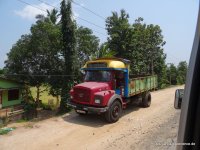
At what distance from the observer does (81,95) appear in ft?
37.0

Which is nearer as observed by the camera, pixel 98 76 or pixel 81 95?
pixel 81 95

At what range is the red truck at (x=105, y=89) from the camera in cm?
1092

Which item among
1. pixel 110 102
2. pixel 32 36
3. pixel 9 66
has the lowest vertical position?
pixel 110 102

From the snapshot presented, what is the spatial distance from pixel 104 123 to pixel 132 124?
3.98 ft

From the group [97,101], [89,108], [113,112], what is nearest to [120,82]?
[113,112]

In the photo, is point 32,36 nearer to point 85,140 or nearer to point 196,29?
point 85,140

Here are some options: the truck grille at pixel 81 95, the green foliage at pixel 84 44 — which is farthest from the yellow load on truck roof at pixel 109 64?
the green foliage at pixel 84 44

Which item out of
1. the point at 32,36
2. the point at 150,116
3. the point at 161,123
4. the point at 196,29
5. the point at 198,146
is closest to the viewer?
the point at 196,29

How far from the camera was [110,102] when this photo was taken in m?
11.0

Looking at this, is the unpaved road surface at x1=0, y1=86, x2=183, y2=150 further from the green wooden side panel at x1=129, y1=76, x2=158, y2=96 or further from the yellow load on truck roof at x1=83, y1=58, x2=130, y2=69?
the yellow load on truck roof at x1=83, y1=58, x2=130, y2=69

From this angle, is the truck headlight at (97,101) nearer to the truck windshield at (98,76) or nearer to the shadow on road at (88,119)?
the shadow on road at (88,119)

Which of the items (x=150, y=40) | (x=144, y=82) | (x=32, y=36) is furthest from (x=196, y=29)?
(x=150, y=40)

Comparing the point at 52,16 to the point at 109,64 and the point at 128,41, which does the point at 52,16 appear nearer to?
the point at 128,41

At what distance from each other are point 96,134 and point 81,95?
2.23 metres
